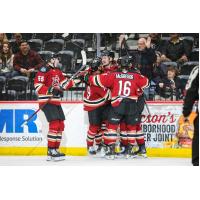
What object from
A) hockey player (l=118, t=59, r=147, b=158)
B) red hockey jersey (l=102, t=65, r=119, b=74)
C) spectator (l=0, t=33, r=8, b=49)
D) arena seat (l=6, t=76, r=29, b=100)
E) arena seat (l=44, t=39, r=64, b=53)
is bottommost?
hockey player (l=118, t=59, r=147, b=158)

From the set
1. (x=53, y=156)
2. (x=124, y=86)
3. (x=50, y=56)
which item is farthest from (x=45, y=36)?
(x=53, y=156)

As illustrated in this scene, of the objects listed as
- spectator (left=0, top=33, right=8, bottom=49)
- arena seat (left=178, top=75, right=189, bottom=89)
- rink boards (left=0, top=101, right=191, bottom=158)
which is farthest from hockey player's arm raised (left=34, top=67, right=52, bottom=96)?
arena seat (left=178, top=75, right=189, bottom=89)

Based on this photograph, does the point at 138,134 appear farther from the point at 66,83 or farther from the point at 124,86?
the point at 66,83

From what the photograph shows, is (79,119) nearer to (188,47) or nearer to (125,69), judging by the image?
(125,69)

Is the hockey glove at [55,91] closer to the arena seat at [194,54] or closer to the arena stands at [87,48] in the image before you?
the arena stands at [87,48]

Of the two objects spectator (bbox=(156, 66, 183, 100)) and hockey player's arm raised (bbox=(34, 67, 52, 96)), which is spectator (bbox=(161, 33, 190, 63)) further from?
hockey player's arm raised (bbox=(34, 67, 52, 96))

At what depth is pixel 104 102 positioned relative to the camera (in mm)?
8062

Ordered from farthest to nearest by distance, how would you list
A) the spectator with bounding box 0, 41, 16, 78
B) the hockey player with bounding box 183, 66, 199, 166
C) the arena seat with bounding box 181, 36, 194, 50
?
1. the spectator with bounding box 0, 41, 16, 78
2. the arena seat with bounding box 181, 36, 194, 50
3. the hockey player with bounding box 183, 66, 199, 166

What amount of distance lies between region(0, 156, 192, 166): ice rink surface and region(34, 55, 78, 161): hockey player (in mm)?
175

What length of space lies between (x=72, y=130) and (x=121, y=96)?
85 centimetres

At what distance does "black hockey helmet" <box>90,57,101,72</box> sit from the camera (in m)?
8.02

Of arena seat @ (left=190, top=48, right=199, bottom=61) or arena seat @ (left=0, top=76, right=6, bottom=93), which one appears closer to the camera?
arena seat @ (left=190, top=48, right=199, bottom=61)

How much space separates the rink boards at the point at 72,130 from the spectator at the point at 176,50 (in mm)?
619

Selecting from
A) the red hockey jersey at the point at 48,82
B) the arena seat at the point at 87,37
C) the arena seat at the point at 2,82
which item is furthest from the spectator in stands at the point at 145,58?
the arena seat at the point at 2,82
